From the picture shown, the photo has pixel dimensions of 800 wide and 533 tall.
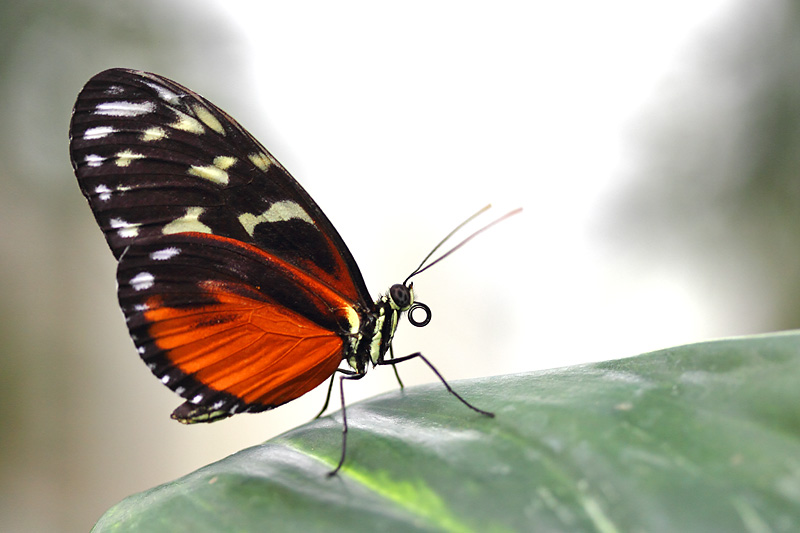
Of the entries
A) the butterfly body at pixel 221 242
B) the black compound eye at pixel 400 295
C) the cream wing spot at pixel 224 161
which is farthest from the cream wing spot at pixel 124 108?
the black compound eye at pixel 400 295

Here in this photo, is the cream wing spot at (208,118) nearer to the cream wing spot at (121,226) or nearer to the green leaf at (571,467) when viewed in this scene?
the cream wing spot at (121,226)

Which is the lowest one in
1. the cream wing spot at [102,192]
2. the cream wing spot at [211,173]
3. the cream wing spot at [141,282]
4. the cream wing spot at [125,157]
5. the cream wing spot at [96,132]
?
the cream wing spot at [141,282]

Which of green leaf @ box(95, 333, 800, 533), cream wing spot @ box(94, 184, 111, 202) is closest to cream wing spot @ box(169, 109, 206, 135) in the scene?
cream wing spot @ box(94, 184, 111, 202)

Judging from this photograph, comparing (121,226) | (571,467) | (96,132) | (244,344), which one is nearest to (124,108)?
(96,132)

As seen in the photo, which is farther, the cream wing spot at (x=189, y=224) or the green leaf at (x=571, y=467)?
the cream wing spot at (x=189, y=224)

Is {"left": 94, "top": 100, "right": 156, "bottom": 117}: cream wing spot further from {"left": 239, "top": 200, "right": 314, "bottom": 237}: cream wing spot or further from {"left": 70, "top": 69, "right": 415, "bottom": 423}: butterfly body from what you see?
{"left": 239, "top": 200, "right": 314, "bottom": 237}: cream wing spot

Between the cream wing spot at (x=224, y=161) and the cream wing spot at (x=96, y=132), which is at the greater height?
the cream wing spot at (x=96, y=132)

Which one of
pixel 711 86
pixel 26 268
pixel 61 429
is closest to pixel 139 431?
pixel 61 429
